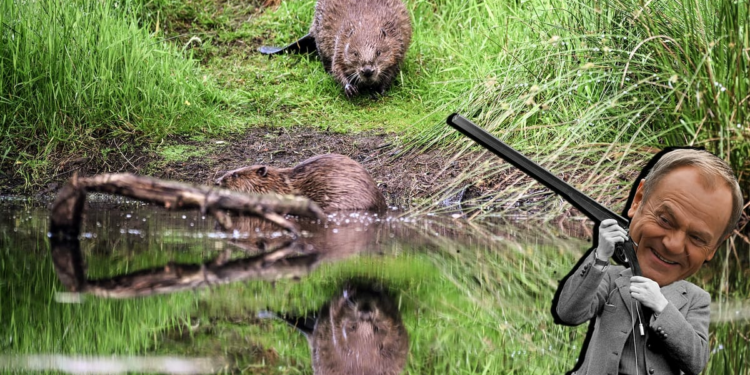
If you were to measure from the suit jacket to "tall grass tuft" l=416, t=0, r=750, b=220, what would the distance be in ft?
7.38

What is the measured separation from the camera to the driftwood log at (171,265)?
2.87 m

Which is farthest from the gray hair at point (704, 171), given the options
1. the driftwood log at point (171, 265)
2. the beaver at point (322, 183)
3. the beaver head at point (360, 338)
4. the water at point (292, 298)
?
the beaver at point (322, 183)

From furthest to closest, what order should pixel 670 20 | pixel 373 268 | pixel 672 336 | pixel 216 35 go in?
pixel 216 35 < pixel 670 20 < pixel 373 268 < pixel 672 336

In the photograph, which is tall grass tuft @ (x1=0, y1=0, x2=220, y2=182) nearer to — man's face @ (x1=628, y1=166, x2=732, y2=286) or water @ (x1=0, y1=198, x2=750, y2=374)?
water @ (x1=0, y1=198, x2=750, y2=374)

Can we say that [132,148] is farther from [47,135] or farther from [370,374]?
[370,374]

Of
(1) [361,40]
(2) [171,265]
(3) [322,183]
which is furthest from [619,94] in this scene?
(1) [361,40]

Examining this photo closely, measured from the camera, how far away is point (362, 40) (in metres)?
7.38

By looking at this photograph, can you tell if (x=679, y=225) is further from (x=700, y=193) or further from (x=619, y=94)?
(x=619, y=94)

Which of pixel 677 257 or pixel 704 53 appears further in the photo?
pixel 704 53

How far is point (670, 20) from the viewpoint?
4.56 meters

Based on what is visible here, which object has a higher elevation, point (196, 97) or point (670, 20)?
point (670, 20)

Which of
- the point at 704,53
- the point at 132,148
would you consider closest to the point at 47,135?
the point at 132,148

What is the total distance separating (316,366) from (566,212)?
3.10 meters

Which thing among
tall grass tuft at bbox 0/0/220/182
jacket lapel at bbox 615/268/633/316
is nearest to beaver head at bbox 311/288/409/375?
jacket lapel at bbox 615/268/633/316
